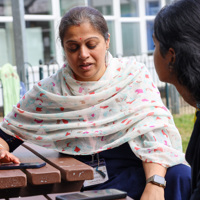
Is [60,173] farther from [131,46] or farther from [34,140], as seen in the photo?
[131,46]

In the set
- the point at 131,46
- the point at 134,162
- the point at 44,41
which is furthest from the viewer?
the point at 131,46

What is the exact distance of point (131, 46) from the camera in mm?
13281

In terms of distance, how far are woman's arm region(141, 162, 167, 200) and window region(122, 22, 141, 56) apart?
10302mm

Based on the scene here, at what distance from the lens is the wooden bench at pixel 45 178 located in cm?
232

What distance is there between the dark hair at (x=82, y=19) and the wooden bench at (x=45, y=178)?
2.57 feet

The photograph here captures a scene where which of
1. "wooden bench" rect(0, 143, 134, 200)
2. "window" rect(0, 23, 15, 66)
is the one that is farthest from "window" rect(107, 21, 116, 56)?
"wooden bench" rect(0, 143, 134, 200)

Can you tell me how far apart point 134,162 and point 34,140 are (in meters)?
0.66

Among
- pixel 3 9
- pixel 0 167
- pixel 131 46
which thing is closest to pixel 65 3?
pixel 3 9

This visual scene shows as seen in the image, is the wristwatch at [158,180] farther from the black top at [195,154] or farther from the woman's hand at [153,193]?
the black top at [195,154]

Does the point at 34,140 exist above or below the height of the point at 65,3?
below

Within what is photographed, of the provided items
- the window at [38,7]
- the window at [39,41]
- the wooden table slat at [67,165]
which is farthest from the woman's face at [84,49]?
the window at [39,41]

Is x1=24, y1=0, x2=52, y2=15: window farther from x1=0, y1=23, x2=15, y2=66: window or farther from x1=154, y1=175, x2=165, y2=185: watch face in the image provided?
x1=154, y1=175, x2=165, y2=185: watch face

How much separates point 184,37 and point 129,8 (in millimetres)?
11531

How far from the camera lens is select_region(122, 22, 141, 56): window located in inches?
512
